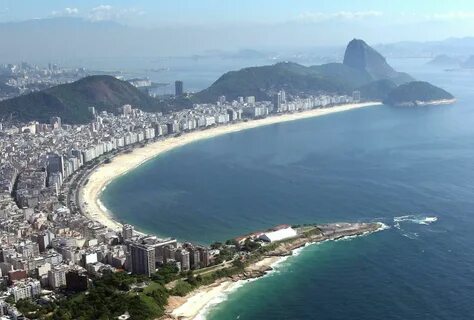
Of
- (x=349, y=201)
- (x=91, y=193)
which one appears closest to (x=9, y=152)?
(x=91, y=193)

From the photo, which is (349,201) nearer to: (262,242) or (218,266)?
(262,242)

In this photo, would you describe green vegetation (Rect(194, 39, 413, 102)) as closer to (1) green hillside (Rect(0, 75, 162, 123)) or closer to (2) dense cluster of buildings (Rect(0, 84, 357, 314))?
(1) green hillside (Rect(0, 75, 162, 123))

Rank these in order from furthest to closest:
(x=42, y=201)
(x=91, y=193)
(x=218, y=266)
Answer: (x=91, y=193) < (x=42, y=201) < (x=218, y=266)

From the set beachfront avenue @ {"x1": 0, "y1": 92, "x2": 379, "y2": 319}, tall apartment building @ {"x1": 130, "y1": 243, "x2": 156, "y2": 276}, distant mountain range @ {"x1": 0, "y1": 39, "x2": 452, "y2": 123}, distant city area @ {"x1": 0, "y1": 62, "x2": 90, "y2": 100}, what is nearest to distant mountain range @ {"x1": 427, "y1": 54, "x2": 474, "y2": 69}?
distant mountain range @ {"x1": 0, "y1": 39, "x2": 452, "y2": 123}

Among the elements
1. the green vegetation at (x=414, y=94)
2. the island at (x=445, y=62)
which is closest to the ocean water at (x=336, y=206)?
the green vegetation at (x=414, y=94)

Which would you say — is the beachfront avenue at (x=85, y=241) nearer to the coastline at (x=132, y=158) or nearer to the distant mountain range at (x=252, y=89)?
the coastline at (x=132, y=158)

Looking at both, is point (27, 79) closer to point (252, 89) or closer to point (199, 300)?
point (252, 89)

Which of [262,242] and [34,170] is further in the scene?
[34,170]

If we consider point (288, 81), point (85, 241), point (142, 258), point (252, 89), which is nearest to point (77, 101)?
point (252, 89)
